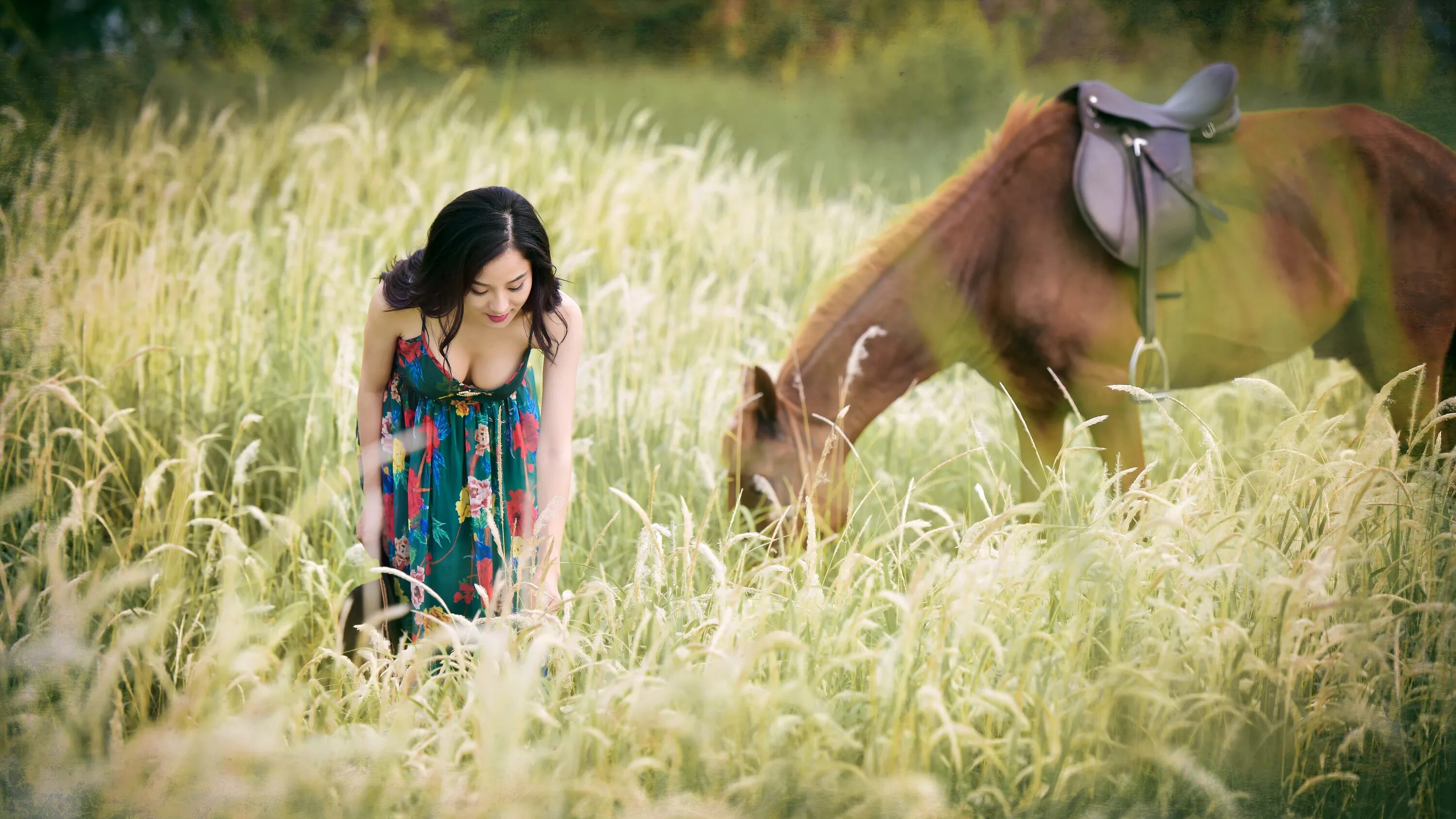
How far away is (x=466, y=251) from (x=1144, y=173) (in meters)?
1.97

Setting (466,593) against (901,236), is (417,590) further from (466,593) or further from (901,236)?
(901,236)

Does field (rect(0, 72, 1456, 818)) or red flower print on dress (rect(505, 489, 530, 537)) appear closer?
field (rect(0, 72, 1456, 818))

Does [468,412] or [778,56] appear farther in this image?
[778,56]

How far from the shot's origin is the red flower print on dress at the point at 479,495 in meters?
2.10

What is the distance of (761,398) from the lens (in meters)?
2.61

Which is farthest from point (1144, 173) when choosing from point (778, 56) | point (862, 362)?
point (778, 56)

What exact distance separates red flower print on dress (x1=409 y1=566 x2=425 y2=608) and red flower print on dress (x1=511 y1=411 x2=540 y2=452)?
328mm

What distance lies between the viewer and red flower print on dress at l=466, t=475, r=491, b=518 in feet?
6.90

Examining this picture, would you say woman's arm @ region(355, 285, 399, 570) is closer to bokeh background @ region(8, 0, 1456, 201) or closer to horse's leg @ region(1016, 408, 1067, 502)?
bokeh background @ region(8, 0, 1456, 201)

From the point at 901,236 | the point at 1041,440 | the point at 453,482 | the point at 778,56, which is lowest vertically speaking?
the point at 1041,440

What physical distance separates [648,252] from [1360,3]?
3.32 meters

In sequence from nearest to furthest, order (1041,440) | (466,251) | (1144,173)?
(466,251)
(1144,173)
(1041,440)

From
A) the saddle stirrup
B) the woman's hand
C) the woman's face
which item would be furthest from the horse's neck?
the woman's hand

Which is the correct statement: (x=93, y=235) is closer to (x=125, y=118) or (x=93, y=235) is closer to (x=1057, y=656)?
(x=125, y=118)
